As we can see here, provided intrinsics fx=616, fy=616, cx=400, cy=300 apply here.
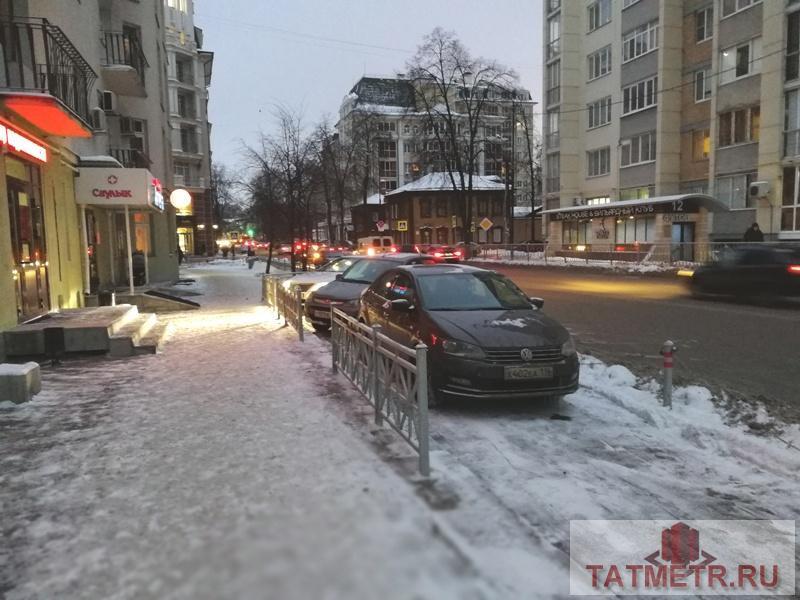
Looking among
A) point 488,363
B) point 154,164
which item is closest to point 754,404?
point 488,363

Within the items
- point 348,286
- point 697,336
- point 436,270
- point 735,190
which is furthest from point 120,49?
point 735,190

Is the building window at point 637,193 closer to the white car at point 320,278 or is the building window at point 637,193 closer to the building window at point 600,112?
the building window at point 600,112

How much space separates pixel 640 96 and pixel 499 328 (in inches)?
1378

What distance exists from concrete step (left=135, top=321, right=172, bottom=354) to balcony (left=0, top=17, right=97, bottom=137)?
12.5 feet

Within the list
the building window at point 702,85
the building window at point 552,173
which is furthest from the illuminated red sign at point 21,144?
the building window at point 552,173

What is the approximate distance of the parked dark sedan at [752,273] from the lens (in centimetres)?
1488

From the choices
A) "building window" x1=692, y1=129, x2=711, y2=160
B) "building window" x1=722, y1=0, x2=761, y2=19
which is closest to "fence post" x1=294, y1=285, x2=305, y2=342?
"building window" x1=722, y1=0, x2=761, y2=19

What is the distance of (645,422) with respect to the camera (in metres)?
6.49

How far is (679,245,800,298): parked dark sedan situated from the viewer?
14.9m

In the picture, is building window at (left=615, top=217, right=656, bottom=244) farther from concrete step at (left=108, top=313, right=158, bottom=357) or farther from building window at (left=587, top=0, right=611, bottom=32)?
concrete step at (left=108, top=313, right=158, bottom=357)

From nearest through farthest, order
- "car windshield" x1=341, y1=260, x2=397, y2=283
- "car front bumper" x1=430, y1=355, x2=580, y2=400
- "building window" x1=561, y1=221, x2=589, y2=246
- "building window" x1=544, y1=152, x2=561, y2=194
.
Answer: "car front bumper" x1=430, y1=355, x2=580, y2=400 < "car windshield" x1=341, y1=260, x2=397, y2=283 < "building window" x1=561, y1=221, x2=589, y2=246 < "building window" x1=544, y1=152, x2=561, y2=194

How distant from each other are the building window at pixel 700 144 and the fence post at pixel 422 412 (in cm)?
3332

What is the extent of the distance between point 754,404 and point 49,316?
36.3ft

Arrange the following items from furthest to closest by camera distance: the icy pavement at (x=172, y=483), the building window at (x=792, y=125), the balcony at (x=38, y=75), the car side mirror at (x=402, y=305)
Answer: the building window at (x=792, y=125) < the balcony at (x=38, y=75) < the car side mirror at (x=402, y=305) < the icy pavement at (x=172, y=483)
